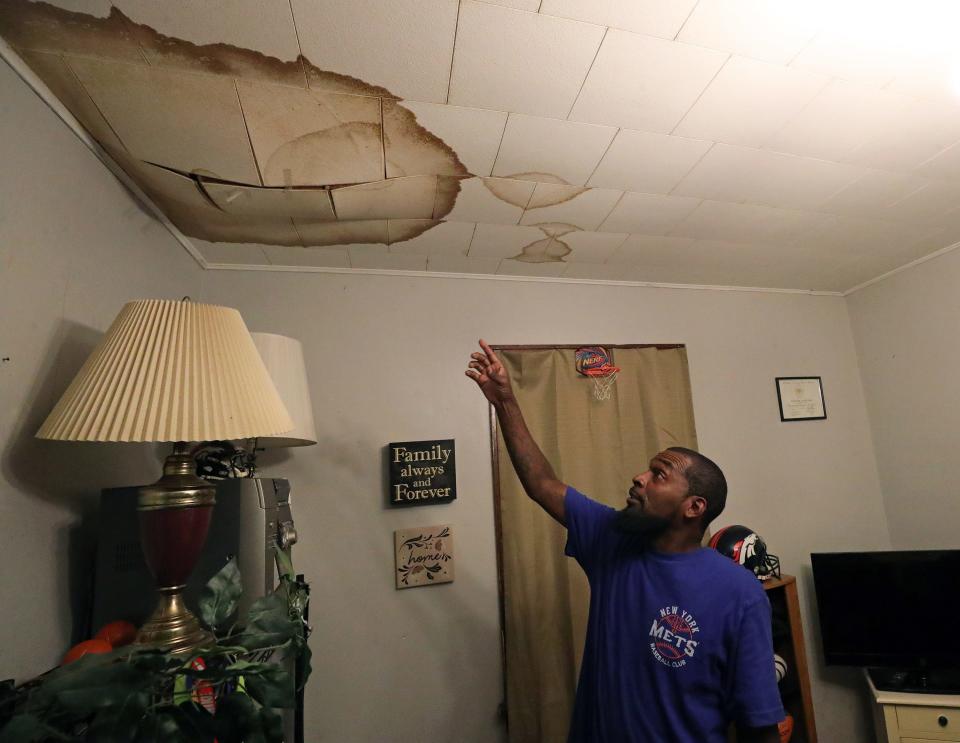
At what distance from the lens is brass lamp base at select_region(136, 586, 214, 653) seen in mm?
853

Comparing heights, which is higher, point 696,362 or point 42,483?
point 696,362

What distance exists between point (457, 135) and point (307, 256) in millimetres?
1084

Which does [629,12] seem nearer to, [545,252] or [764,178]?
[764,178]

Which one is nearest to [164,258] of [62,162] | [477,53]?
[62,162]

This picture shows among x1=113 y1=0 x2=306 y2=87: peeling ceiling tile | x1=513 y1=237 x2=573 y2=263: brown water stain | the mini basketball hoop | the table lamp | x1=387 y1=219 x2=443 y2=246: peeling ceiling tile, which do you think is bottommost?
the table lamp

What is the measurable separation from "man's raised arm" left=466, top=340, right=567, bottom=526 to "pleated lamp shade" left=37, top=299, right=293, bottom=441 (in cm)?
75

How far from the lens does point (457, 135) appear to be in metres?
1.39

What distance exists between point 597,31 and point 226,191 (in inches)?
51.2

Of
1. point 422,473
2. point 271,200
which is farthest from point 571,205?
point 422,473

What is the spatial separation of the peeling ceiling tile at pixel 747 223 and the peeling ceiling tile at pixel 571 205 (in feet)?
1.37

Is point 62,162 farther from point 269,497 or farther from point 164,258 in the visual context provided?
point 269,497

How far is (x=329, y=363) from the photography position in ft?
7.25

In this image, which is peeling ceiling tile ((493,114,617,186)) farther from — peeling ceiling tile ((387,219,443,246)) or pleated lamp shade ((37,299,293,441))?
pleated lamp shade ((37,299,293,441))

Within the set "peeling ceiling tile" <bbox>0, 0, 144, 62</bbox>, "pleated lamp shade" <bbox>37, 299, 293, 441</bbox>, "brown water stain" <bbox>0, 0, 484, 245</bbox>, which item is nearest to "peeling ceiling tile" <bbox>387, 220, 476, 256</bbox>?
"brown water stain" <bbox>0, 0, 484, 245</bbox>
